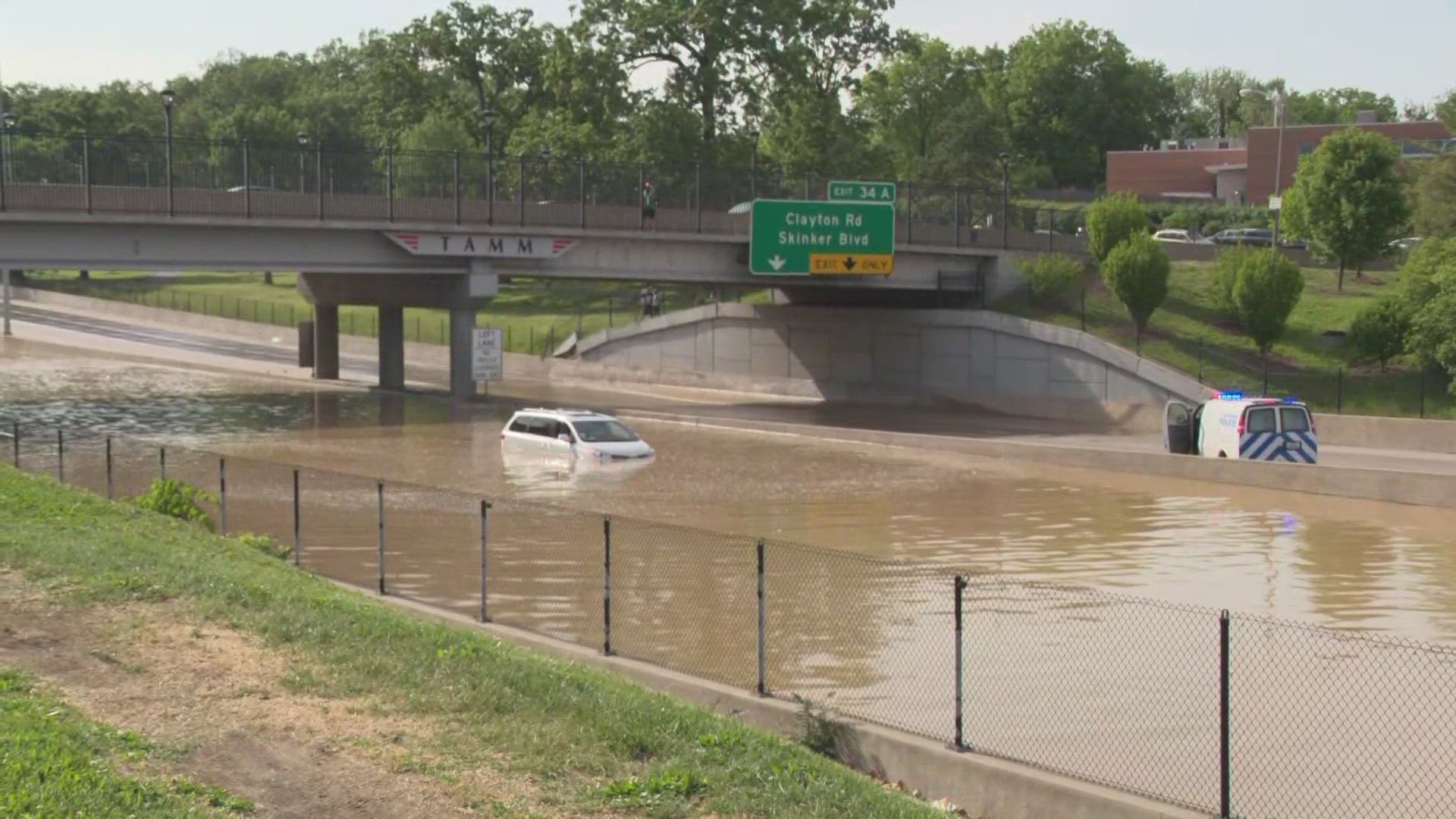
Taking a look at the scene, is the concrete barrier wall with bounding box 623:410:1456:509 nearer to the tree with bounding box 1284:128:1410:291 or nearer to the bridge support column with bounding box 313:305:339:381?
the tree with bounding box 1284:128:1410:291

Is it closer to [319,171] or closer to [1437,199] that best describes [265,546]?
[319,171]

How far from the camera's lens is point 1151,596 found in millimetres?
21953

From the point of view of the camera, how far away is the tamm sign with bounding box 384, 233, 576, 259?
50.5 metres

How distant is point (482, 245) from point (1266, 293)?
76.2ft

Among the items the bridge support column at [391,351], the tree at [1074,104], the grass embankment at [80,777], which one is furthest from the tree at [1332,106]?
the grass embankment at [80,777]

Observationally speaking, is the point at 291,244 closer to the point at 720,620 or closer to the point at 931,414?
the point at 931,414

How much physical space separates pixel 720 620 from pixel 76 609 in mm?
7375

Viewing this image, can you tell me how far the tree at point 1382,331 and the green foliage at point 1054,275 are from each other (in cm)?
1150

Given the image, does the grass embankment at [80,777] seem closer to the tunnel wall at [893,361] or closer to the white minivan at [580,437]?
the white minivan at [580,437]

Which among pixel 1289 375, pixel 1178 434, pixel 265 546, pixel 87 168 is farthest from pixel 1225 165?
pixel 265 546

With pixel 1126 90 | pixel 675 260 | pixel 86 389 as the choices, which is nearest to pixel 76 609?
pixel 675 260

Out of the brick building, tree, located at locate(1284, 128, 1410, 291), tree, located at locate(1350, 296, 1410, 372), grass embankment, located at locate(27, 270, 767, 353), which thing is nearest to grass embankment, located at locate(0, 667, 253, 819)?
tree, located at locate(1350, 296, 1410, 372)

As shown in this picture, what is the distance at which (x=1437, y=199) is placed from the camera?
193 feet

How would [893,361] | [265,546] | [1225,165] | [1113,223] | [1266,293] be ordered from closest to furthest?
[265,546] → [1266,293] → [1113,223] → [893,361] → [1225,165]
